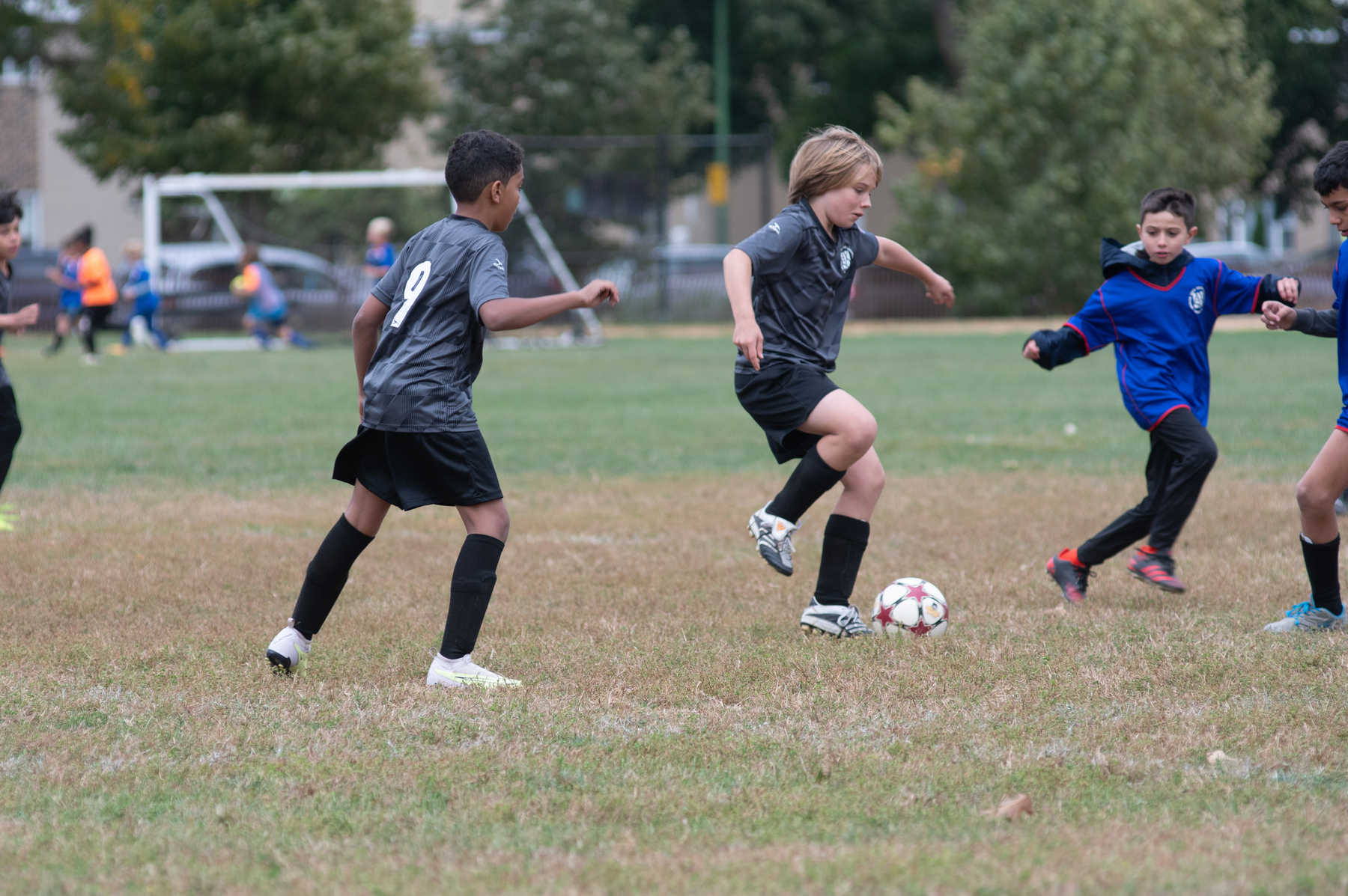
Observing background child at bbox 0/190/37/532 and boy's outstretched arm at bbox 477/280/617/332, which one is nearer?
boy's outstretched arm at bbox 477/280/617/332

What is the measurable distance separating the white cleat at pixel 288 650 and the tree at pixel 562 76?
98.4 ft

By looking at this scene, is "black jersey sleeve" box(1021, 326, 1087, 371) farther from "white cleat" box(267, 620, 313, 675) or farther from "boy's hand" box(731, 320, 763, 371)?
"white cleat" box(267, 620, 313, 675)

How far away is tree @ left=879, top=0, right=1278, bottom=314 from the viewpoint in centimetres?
2712

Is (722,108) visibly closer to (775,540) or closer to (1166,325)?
(1166,325)

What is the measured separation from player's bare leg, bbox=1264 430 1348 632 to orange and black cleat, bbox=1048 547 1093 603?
2.64ft

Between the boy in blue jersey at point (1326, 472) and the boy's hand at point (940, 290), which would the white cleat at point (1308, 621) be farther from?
the boy's hand at point (940, 290)

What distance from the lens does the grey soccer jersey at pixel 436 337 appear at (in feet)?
13.9

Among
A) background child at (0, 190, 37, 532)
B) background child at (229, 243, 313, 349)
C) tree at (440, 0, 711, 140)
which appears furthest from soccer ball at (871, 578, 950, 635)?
tree at (440, 0, 711, 140)

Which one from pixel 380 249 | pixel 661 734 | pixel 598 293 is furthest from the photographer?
pixel 380 249

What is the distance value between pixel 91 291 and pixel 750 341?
1765 cm

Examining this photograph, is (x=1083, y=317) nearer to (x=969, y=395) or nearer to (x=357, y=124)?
(x=969, y=395)

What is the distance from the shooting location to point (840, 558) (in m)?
5.07

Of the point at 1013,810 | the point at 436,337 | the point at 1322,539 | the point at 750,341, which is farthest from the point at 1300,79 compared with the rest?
the point at 1013,810

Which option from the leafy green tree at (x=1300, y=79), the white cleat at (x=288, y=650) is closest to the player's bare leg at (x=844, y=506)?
the white cleat at (x=288, y=650)
